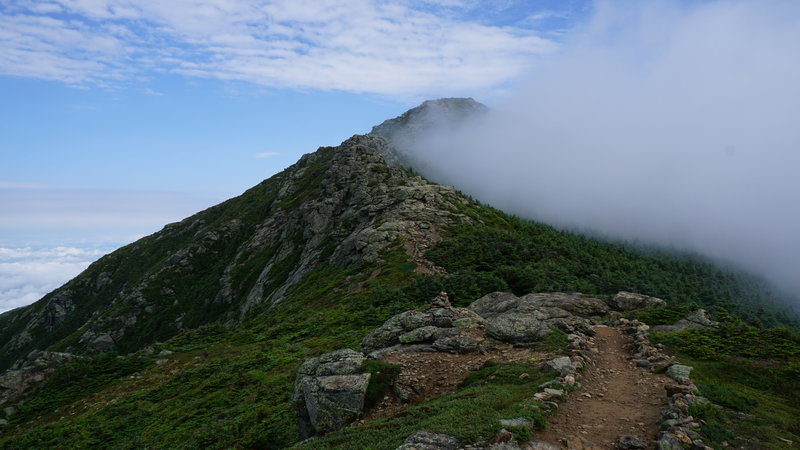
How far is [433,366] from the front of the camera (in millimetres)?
20547

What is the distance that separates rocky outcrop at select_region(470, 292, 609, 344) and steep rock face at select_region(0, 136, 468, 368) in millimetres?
16918

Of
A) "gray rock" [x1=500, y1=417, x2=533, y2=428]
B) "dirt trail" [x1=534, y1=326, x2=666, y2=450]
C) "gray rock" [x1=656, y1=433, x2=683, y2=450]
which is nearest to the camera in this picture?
"gray rock" [x1=656, y1=433, x2=683, y2=450]

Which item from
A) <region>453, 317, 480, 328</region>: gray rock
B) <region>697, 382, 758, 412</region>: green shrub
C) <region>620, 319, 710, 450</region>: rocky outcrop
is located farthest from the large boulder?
<region>697, 382, 758, 412</region>: green shrub

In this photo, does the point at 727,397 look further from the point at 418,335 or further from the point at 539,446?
the point at 418,335

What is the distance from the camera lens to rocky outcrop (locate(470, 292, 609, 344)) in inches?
927

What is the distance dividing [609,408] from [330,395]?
37.0ft

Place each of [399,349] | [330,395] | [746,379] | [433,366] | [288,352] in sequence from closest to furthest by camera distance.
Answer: [330,395], [746,379], [433,366], [399,349], [288,352]

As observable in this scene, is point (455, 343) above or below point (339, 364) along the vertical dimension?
below

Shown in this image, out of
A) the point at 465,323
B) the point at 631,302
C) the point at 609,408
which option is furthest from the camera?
the point at 631,302

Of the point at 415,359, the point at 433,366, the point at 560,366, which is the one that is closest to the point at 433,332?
the point at 415,359

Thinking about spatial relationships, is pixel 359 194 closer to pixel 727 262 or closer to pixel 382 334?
pixel 382 334

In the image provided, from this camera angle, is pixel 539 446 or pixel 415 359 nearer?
pixel 539 446

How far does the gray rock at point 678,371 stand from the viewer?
61.6ft

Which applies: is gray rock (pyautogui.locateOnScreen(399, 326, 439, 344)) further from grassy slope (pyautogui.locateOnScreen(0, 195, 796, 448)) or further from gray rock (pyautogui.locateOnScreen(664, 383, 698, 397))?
gray rock (pyautogui.locateOnScreen(664, 383, 698, 397))
